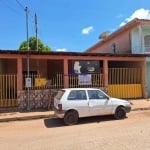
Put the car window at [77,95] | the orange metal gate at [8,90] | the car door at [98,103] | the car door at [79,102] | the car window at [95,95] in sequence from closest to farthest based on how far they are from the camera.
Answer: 1. the car door at [79,102]
2. the car window at [77,95]
3. the car door at [98,103]
4. the car window at [95,95]
5. the orange metal gate at [8,90]

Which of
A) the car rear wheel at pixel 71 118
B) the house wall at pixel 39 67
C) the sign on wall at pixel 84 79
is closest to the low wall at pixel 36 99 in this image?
the sign on wall at pixel 84 79

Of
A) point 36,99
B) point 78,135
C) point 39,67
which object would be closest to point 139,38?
point 39,67

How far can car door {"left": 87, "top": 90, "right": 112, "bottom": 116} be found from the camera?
1263 centimetres

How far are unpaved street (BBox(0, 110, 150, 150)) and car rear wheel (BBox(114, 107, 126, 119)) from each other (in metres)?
0.27

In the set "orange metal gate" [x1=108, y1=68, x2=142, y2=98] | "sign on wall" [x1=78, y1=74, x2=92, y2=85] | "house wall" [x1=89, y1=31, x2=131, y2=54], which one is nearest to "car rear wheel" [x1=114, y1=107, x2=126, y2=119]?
"sign on wall" [x1=78, y1=74, x2=92, y2=85]

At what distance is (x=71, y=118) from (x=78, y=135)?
8.18 ft

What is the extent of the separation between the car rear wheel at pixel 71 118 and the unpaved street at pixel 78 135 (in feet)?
0.91

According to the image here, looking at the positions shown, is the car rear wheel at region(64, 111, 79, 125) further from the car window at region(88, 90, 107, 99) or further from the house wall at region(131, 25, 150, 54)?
the house wall at region(131, 25, 150, 54)

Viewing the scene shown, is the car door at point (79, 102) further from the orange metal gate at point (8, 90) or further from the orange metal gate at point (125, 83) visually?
the orange metal gate at point (125, 83)

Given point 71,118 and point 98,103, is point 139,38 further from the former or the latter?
point 71,118

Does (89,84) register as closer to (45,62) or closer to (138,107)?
(138,107)

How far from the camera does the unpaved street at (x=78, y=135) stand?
7.96m

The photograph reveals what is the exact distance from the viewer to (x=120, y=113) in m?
13.1

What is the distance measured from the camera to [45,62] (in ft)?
74.4
